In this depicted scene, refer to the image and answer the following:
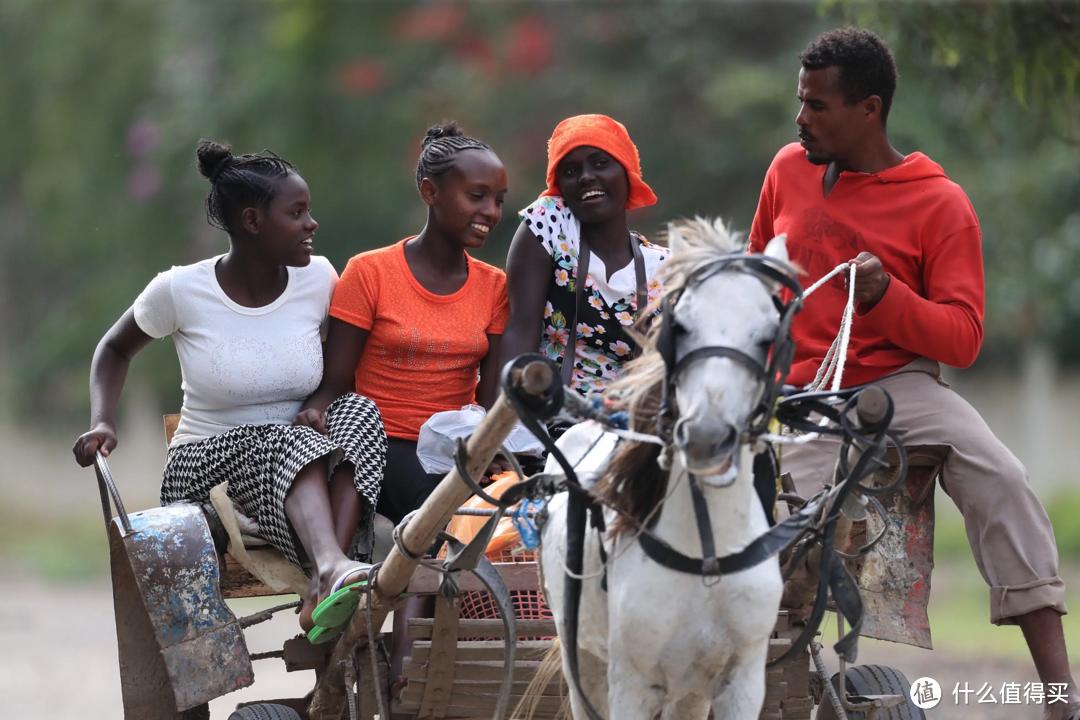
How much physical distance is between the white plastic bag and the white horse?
1.01m

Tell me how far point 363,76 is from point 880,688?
389 inches

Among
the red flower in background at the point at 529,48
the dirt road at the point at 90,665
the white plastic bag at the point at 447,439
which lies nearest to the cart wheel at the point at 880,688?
the white plastic bag at the point at 447,439

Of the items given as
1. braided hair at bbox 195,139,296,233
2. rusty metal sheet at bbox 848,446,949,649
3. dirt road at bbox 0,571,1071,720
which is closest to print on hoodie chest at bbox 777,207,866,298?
rusty metal sheet at bbox 848,446,949,649

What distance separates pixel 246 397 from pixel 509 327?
91 centimetres

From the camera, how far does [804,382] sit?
13.5ft

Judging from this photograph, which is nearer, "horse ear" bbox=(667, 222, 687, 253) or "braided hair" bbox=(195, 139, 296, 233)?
"horse ear" bbox=(667, 222, 687, 253)

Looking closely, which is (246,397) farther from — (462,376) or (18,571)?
(18,571)

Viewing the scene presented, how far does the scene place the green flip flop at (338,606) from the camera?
11.3 ft

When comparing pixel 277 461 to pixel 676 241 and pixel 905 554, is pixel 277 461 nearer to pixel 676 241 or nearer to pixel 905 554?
pixel 676 241

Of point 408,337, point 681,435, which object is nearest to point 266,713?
point 408,337

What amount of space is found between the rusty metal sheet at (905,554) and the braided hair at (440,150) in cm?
174

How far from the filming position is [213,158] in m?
4.60

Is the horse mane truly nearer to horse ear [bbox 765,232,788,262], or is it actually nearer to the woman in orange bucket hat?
horse ear [bbox 765,232,788,262]

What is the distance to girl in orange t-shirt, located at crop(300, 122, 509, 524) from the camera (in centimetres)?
439
